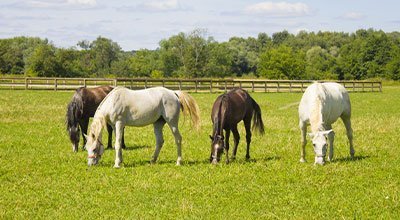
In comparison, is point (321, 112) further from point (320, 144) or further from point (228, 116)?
point (228, 116)

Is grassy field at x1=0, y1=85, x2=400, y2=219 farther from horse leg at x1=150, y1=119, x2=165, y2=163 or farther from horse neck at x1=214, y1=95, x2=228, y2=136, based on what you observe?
horse neck at x1=214, y1=95, x2=228, y2=136

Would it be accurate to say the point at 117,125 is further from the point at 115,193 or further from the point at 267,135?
the point at 267,135

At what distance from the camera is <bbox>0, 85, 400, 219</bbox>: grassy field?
7.55 m

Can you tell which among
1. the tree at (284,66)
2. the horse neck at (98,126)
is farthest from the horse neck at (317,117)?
the tree at (284,66)

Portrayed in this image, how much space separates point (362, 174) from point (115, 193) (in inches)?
190

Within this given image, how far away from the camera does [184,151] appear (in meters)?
13.4

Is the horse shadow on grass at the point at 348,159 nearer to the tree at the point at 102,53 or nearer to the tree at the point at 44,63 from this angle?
the tree at the point at 44,63

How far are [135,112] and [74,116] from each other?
9.07 ft

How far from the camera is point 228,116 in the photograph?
11.6 m

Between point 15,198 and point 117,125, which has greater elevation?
point 117,125

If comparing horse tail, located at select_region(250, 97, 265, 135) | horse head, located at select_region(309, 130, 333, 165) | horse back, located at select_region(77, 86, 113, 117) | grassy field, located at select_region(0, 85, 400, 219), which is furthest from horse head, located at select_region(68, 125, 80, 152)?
horse head, located at select_region(309, 130, 333, 165)

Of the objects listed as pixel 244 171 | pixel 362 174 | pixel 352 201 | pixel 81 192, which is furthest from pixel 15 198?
pixel 362 174

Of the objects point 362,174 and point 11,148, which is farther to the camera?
point 11,148

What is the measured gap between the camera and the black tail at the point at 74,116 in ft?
43.4
